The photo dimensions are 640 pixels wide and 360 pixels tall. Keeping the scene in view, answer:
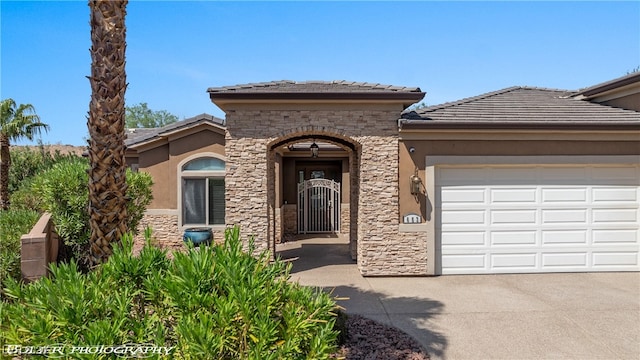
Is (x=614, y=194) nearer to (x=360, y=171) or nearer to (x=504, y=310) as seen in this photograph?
(x=504, y=310)

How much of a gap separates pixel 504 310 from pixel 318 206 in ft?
34.1

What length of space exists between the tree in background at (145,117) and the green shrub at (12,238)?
6053 cm

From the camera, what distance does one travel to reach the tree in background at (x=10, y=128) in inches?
572

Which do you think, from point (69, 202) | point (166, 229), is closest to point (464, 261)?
point (69, 202)

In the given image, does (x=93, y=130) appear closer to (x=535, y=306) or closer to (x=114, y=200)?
(x=114, y=200)

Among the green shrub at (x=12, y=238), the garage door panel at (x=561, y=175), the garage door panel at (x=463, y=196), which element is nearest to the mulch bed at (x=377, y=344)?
the garage door panel at (x=463, y=196)

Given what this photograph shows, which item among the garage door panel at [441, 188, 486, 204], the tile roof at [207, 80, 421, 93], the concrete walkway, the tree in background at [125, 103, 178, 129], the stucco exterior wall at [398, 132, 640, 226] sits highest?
the tree in background at [125, 103, 178, 129]

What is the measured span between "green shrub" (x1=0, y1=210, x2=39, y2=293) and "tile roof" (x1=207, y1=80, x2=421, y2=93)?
15.8ft

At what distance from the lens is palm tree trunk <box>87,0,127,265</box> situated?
5059 mm

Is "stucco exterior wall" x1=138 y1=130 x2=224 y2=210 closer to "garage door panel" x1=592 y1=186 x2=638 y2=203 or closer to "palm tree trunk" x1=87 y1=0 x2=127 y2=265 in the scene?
"palm tree trunk" x1=87 y1=0 x2=127 y2=265

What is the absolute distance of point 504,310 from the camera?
6867 millimetres

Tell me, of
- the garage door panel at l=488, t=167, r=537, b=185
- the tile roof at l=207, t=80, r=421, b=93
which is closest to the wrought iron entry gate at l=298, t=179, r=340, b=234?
the tile roof at l=207, t=80, r=421, b=93

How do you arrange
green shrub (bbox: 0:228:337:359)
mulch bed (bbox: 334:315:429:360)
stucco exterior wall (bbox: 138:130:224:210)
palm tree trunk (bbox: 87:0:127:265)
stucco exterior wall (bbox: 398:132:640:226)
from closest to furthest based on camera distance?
green shrub (bbox: 0:228:337:359) < mulch bed (bbox: 334:315:429:360) < palm tree trunk (bbox: 87:0:127:265) < stucco exterior wall (bbox: 398:132:640:226) < stucco exterior wall (bbox: 138:130:224:210)

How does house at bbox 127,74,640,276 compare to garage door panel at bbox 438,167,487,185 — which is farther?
garage door panel at bbox 438,167,487,185
